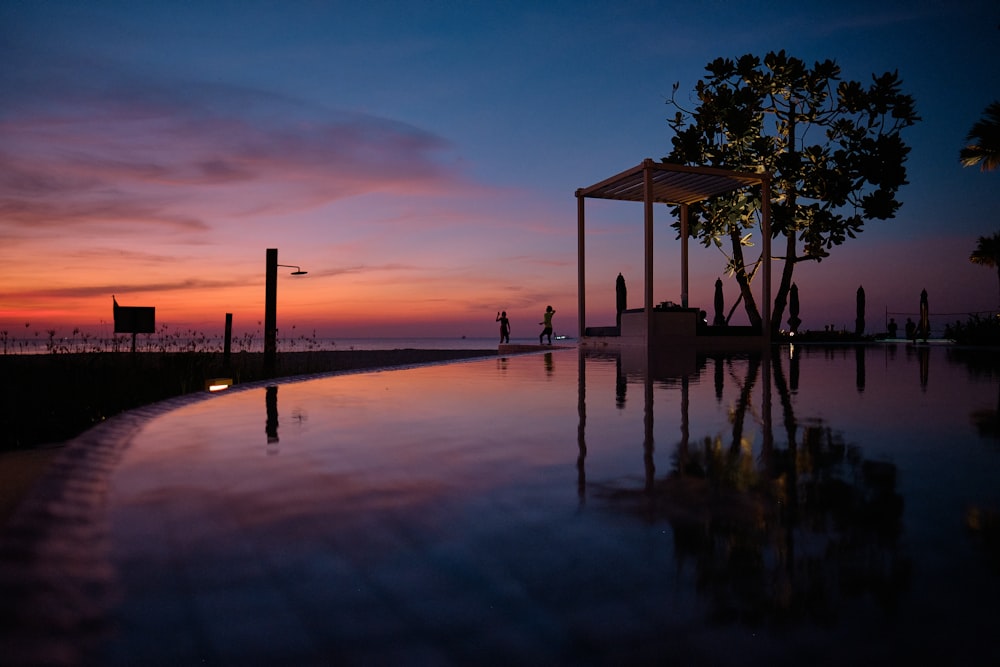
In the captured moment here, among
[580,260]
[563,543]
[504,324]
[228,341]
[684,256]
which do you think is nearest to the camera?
[563,543]

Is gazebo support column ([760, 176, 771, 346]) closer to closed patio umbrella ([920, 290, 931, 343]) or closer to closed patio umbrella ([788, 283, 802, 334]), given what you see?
closed patio umbrella ([920, 290, 931, 343])

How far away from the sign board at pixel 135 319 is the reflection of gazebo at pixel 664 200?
1073 cm

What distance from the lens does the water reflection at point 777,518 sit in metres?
1.77

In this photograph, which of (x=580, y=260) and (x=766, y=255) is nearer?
(x=766, y=255)

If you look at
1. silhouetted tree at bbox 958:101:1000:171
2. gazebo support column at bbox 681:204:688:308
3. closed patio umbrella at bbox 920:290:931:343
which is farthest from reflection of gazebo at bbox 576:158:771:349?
A: closed patio umbrella at bbox 920:290:931:343

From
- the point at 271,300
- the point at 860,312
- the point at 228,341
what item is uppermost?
the point at 860,312

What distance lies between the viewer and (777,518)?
2.45 meters

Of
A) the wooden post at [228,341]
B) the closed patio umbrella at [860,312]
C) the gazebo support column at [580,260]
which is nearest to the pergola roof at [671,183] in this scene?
the gazebo support column at [580,260]

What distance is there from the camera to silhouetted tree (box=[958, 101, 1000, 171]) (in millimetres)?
18578

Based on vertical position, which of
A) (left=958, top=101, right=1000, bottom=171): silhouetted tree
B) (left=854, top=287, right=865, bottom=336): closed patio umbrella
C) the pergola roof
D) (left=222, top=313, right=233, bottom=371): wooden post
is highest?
(left=958, top=101, right=1000, bottom=171): silhouetted tree

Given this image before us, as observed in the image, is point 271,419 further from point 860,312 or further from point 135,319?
point 860,312

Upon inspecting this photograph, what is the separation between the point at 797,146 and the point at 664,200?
6240 millimetres

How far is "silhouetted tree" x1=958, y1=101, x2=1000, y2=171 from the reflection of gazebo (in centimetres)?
715

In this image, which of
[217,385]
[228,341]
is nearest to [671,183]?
[228,341]
